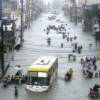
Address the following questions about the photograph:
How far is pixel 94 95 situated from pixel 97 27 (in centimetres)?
4764

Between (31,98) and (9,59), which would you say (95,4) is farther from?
(31,98)

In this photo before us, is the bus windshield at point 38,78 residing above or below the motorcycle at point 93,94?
above

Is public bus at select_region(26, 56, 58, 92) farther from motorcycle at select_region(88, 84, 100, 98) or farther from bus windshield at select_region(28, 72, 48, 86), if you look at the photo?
motorcycle at select_region(88, 84, 100, 98)

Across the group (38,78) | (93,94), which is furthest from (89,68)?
(93,94)

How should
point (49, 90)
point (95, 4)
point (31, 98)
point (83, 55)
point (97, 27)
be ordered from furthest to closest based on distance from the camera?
point (95, 4) < point (97, 27) < point (83, 55) < point (49, 90) < point (31, 98)

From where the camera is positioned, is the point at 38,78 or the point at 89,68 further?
the point at 89,68

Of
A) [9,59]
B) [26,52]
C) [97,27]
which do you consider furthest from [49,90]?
[97,27]

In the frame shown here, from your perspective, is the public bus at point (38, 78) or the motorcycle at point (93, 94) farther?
the public bus at point (38, 78)

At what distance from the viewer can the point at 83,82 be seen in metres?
36.8

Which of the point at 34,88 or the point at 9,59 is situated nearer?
the point at 34,88

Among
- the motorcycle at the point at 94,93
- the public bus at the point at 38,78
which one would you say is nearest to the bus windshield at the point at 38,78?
the public bus at the point at 38,78

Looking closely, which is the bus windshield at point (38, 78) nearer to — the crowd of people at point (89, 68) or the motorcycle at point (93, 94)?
the motorcycle at point (93, 94)

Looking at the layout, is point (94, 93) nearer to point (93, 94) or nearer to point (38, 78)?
point (93, 94)

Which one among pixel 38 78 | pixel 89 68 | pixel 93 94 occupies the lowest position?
pixel 93 94
